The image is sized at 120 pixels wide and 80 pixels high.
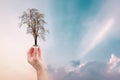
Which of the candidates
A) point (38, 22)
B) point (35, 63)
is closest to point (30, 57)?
point (35, 63)

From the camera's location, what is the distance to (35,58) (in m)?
35.8

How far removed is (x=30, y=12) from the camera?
37.2 meters

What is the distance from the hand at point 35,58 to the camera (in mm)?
35781

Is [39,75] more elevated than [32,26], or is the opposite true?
[32,26]

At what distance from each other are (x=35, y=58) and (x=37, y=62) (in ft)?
1.34

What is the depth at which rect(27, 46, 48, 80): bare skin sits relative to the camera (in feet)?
117

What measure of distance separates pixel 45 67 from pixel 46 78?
0.98 metres

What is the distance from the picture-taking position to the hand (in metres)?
35.8

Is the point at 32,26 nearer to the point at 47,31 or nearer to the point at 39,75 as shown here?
the point at 47,31

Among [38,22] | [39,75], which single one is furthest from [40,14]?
[39,75]

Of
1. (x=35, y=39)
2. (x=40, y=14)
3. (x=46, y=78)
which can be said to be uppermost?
(x=40, y=14)

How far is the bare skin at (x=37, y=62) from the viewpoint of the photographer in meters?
35.8

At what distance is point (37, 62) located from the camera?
35938mm

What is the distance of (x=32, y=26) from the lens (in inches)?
1443
